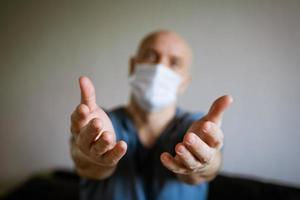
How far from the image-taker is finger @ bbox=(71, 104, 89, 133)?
0.76 feet

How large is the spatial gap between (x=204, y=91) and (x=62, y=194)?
27.5 inches

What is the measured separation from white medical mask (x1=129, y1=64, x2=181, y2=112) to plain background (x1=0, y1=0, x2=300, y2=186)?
44 millimetres

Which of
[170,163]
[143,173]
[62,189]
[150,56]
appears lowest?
[62,189]

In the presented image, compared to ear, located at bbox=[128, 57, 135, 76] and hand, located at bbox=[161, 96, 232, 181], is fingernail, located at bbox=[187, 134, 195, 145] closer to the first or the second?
hand, located at bbox=[161, 96, 232, 181]

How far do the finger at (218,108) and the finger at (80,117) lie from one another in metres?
0.14

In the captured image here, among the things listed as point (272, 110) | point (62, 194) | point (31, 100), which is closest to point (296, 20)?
point (272, 110)

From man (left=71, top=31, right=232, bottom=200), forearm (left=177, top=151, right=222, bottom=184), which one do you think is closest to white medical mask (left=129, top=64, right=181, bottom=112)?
man (left=71, top=31, right=232, bottom=200)

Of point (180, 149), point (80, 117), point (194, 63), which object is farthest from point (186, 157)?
point (194, 63)

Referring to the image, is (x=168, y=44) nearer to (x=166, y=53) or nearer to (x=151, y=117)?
(x=166, y=53)

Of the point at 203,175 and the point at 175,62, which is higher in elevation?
the point at 175,62

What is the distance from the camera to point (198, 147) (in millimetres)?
232

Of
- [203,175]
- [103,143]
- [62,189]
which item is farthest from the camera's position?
[62,189]

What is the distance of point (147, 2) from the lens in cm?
35

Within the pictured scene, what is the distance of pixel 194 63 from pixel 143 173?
→ 0.74 feet
